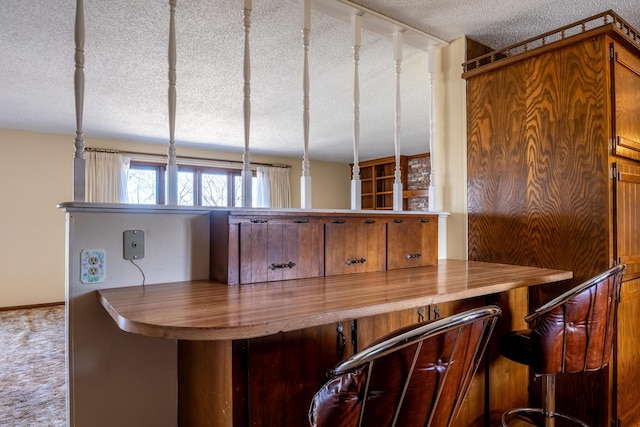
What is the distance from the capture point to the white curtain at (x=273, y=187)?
689cm

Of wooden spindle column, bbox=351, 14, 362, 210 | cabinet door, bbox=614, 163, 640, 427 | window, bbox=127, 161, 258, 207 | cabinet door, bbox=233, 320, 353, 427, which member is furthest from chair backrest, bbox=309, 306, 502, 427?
window, bbox=127, 161, 258, 207

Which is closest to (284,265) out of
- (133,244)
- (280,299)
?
(280,299)

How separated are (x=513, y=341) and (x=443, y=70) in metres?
1.79

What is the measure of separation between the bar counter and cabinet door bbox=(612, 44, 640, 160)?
2.32 feet

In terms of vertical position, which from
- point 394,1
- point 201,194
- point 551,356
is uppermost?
point 394,1

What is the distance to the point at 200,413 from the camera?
1.28 metres

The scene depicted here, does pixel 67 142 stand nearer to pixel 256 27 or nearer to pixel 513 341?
pixel 256 27

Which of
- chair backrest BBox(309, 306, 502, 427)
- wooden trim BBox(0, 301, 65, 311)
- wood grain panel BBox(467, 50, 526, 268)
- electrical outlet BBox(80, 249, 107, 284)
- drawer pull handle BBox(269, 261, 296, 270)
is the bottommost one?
wooden trim BBox(0, 301, 65, 311)

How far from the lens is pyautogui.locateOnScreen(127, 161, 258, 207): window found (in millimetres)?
5872

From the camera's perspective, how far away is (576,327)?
1.40 m

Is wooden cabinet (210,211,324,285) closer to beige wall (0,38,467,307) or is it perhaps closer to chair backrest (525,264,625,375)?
chair backrest (525,264,625,375)

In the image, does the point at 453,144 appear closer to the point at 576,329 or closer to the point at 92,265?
the point at 576,329

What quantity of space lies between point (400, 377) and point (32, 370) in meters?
3.35

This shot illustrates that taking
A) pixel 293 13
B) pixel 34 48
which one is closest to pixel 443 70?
pixel 293 13
